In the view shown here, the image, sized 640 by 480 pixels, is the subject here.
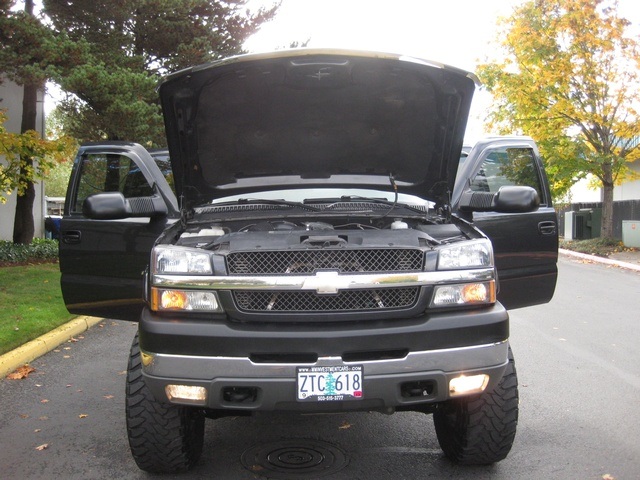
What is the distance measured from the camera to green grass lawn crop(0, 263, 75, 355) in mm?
7133

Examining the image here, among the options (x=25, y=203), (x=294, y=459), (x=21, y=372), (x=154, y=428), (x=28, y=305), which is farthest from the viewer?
(x=25, y=203)

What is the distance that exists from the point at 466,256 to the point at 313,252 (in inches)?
29.6

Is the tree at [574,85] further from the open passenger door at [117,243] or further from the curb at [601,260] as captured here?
the open passenger door at [117,243]

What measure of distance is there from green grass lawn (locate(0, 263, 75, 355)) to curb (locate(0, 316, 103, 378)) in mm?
92

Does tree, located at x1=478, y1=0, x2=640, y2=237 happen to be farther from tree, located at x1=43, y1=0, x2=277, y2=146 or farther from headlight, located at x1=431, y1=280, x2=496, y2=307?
headlight, located at x1=431, y1=280, x2=496, y2=307

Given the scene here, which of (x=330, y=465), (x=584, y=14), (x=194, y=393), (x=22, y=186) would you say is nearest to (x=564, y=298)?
(x=330, y=465)

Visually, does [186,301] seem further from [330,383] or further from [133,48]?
[133,48]

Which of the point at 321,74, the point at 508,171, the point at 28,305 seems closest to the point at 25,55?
the point at 28,305

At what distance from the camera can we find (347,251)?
3.32 meters

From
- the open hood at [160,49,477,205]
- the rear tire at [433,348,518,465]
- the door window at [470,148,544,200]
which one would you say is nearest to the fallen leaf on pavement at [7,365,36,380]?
the open hood at [160,49,477,205]

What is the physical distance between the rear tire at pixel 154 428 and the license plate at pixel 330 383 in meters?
0.76

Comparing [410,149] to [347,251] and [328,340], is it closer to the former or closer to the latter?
[347,251]

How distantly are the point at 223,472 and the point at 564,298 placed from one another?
8.32 metres

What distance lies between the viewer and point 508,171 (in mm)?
5668
